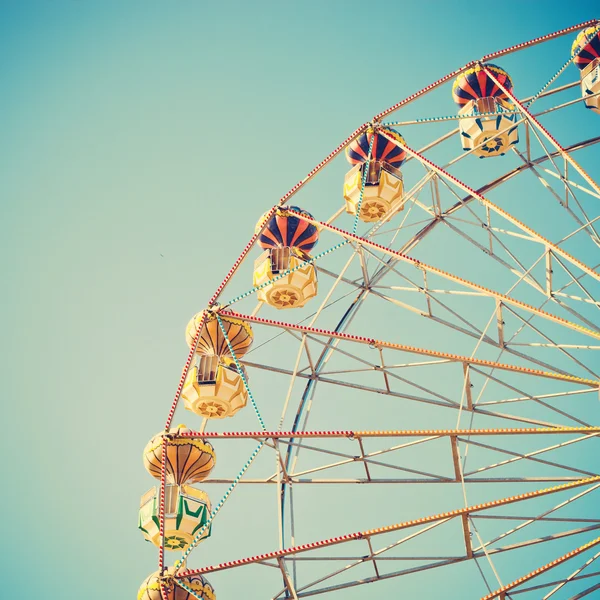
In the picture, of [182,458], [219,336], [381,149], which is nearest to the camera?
[182,458]

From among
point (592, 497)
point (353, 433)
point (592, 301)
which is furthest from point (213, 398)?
point (592, 497)

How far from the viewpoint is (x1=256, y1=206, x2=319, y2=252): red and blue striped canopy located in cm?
1358

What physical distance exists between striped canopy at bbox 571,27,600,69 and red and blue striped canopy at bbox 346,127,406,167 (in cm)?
346

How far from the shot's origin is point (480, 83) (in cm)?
1368

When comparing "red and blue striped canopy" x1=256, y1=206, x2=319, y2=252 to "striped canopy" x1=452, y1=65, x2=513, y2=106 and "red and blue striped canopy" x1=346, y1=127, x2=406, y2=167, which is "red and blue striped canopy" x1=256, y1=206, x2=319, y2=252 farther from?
"striped canopy" x1=452, y1=65, x2=513, y2=106

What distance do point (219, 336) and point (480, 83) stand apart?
250 inches

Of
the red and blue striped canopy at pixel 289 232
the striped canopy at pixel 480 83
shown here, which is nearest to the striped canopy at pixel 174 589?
the red and blue striped canopy at pixel 289 232

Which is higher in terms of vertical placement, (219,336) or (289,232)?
(289,232)

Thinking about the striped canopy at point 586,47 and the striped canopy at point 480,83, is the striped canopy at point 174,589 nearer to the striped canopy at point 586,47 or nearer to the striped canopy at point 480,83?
the striped canopy at point 480,83

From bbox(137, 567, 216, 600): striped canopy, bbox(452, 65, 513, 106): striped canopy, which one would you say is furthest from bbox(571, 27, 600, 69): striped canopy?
bbox(137, 567, 216, 600): striped canopy

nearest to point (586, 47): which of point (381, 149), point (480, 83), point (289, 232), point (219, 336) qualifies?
point (480, 83)

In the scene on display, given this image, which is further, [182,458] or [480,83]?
[480,83]

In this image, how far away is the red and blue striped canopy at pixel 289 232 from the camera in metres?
13.6

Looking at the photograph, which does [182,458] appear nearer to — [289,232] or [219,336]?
[219,336]
